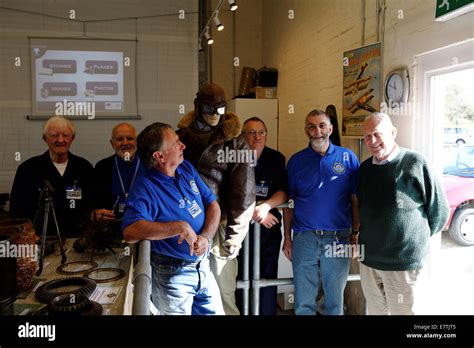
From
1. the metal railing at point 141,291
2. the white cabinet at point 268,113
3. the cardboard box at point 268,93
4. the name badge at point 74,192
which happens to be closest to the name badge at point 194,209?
the metal railing at point 141,291

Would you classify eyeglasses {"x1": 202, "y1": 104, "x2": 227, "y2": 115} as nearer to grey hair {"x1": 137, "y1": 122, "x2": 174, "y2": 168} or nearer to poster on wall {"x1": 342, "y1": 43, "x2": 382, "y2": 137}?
grey hair {"x1": 137, "y1": 122, "x2": 174, "y2": 168}

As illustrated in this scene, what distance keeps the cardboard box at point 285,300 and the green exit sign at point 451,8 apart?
147 centimetres

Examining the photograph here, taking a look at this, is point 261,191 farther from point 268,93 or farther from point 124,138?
point 268,93

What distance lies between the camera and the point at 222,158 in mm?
1116

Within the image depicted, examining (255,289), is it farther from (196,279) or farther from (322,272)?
(196,279)

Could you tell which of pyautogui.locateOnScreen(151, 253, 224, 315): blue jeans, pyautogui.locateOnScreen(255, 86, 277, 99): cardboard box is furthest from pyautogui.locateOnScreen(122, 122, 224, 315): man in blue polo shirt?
pyautogui.locateOnScreen(255, 86, 277, 99): cardboard box

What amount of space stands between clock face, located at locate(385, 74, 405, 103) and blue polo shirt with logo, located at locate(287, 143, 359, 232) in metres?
0.40

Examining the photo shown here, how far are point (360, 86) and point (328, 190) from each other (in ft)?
2.59

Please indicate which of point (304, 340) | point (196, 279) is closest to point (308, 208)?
point (196, 279)

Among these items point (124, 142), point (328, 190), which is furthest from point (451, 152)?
point (124, 142)

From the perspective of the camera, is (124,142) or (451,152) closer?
(451,152)

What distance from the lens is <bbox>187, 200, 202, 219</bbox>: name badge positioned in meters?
0.96

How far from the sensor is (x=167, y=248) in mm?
975

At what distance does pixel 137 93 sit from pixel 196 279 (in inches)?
79.5
